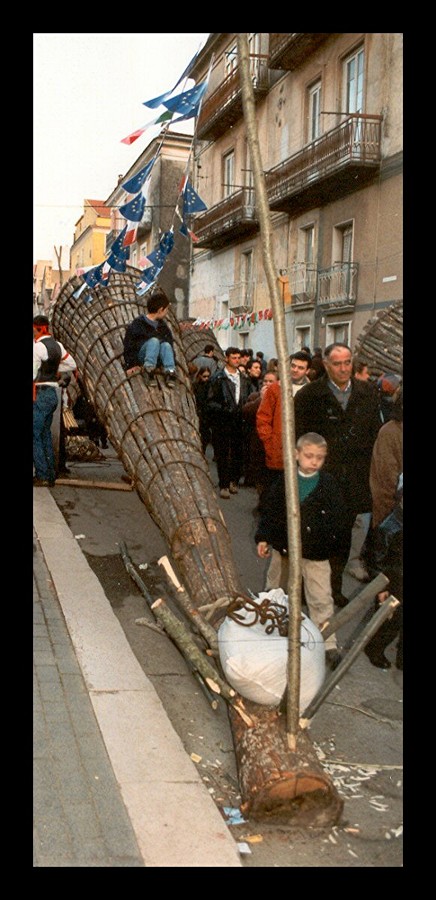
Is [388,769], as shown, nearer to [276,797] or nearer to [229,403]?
[276,797]

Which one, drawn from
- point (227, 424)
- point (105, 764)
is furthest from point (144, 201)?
point (105, 764)

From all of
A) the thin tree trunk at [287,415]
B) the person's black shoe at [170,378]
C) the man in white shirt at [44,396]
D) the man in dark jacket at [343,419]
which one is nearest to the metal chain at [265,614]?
the thin tree trunk at [287,415]

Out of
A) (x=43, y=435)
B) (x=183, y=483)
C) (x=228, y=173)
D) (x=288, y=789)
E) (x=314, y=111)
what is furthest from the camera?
(x=43, y=435)

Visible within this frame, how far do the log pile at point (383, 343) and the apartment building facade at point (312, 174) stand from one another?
0.14 ft

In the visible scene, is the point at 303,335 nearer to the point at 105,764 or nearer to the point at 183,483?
the point at 183,483

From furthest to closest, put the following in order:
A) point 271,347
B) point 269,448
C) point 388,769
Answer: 1. point 269,448
2. point 271,347
3. point 388,769

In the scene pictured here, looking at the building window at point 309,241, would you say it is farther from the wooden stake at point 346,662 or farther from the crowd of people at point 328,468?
the wooden stake at point 346,662

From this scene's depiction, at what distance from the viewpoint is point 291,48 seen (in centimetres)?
334

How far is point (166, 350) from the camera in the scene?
5.55 m

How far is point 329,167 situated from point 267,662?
1.97m

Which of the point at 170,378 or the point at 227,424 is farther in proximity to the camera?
the point at 170,378

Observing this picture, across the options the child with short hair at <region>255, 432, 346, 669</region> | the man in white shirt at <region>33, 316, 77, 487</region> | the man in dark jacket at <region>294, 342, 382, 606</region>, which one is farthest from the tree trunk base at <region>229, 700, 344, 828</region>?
the man in white shirt at <region>33, 316, 77, 487</region>
